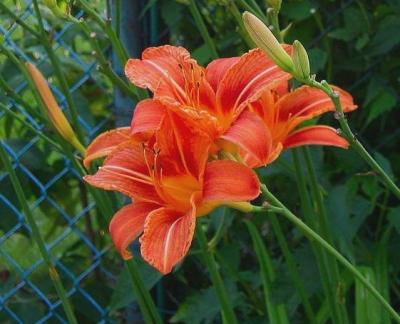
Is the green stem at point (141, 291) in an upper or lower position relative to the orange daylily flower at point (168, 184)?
lower

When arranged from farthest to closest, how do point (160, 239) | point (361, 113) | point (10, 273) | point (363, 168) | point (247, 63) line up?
point (10, 273) < point (361, 113) < point (363, 168) < point (247, 63) < point (160, 239)

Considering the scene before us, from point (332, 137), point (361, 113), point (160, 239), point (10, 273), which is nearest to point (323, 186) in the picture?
point (361, 113)

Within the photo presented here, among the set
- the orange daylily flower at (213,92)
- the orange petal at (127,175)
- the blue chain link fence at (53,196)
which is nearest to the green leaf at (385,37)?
the blue chain link fence at (53,196)

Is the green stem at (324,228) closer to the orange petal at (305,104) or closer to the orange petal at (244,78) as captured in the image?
the orange petal at (305,104)

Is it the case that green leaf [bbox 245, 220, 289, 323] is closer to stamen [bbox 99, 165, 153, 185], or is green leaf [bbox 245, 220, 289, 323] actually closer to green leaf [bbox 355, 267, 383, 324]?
green leaf [bbox 355, 267, 383, 324]

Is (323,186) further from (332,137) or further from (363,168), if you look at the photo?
(332,137)

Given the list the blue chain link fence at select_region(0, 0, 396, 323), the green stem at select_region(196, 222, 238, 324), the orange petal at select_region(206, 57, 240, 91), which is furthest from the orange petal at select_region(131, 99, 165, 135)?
the blue chain link fence at select_region(0, 0, 396, 323)
